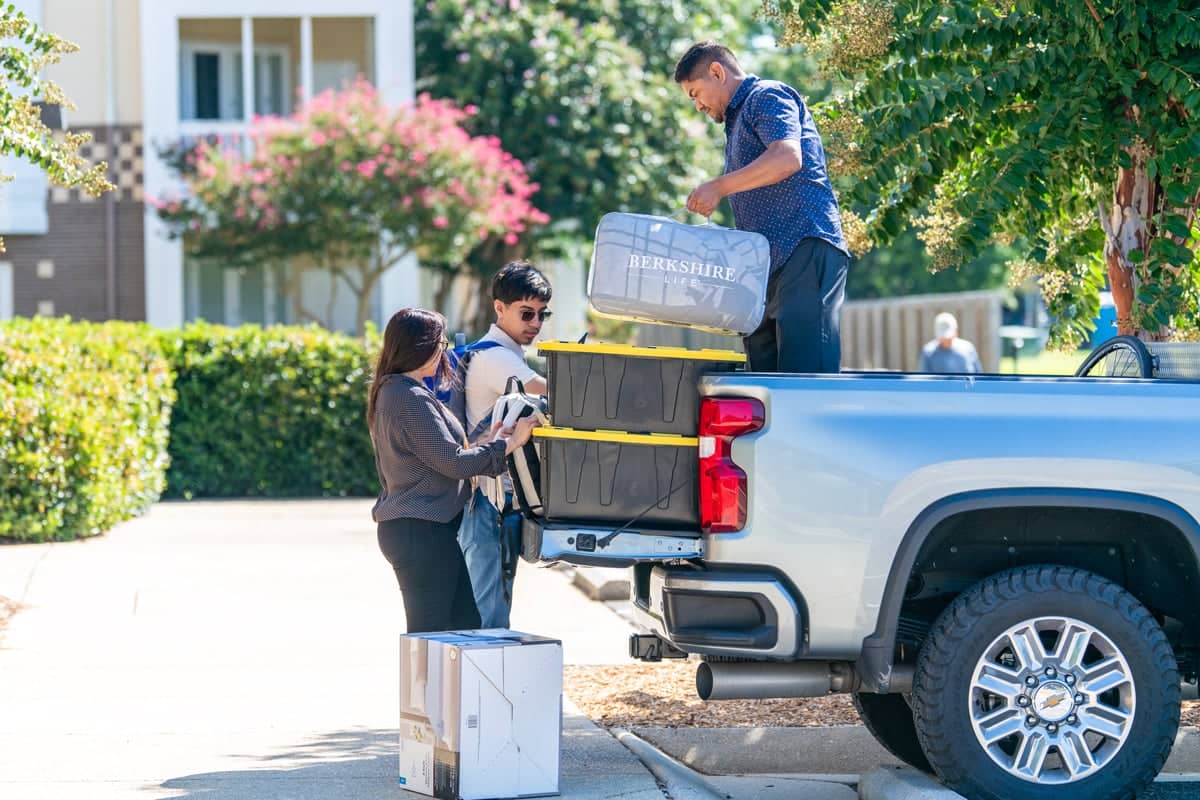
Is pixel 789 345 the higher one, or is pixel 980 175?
pixel 980 175

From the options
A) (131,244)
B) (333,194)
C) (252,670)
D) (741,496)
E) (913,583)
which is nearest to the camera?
(741,496)

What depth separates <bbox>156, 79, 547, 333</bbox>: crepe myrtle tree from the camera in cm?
2155

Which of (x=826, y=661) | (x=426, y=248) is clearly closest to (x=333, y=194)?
(x=426, y=248)

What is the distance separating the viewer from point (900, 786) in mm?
5867

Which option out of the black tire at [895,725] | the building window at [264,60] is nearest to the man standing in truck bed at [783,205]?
the black tire at [895,725]

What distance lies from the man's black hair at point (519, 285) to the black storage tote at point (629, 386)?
1065mm

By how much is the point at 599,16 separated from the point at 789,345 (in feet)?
70.8

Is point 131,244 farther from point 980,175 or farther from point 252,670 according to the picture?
point 980,175

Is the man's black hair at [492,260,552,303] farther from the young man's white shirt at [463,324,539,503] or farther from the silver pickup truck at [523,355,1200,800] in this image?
the silver pickup truck at [523,355,1200,800]

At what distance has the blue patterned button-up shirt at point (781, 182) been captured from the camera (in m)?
6.59

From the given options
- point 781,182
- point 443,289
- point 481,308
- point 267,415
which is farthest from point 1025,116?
point 481,308

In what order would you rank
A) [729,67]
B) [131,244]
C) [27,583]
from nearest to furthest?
1. [729,67]
2. [27,583]
3. [131,244]

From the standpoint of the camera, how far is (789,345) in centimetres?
649

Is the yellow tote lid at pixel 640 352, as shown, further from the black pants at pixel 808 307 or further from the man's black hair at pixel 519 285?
the man's black hair at pixel 519 285
